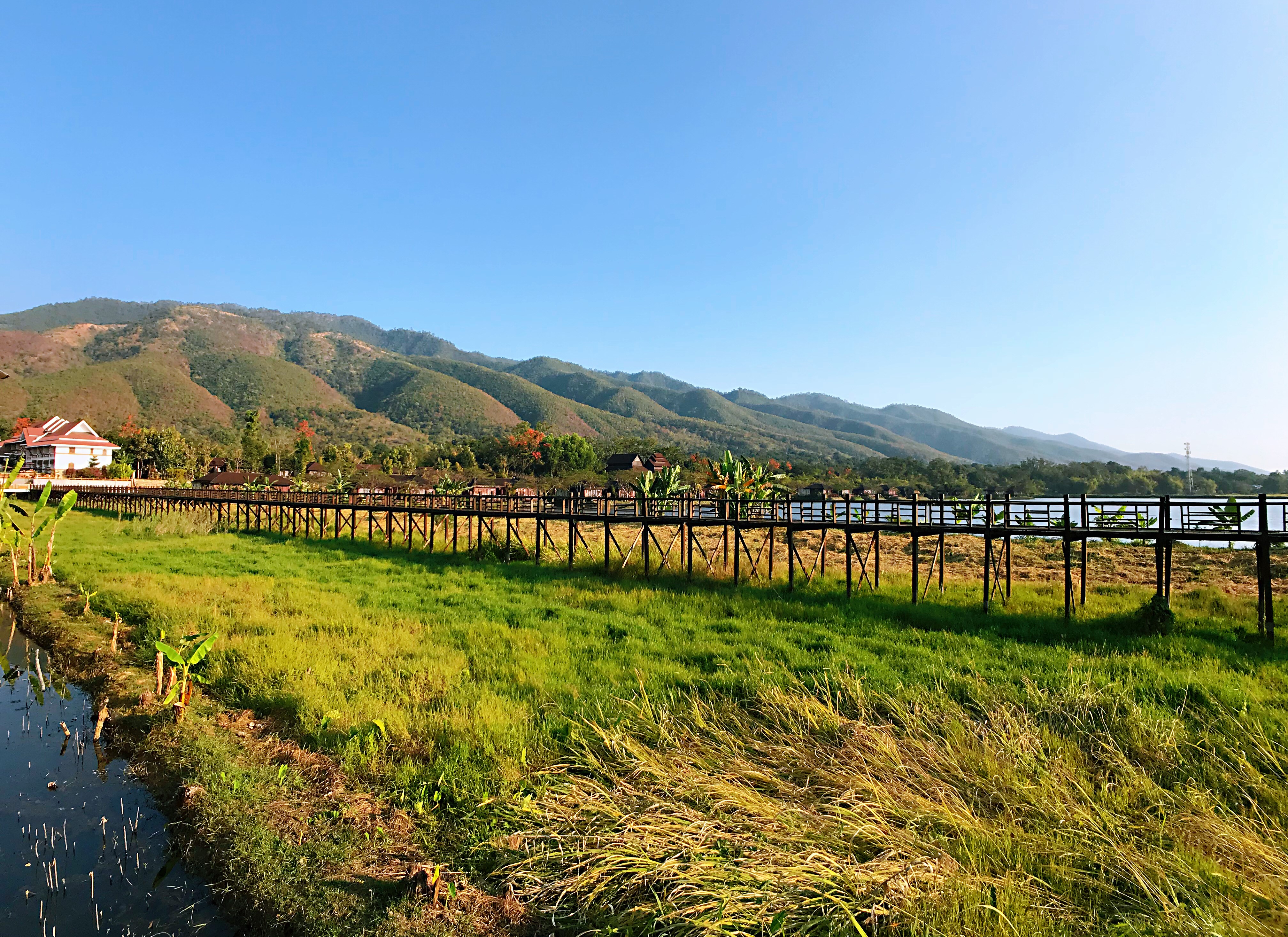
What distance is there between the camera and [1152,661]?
27.1 feet

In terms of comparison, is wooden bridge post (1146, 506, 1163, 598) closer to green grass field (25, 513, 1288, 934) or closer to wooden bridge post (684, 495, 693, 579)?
green grass field (25, 513, 1288, 934)

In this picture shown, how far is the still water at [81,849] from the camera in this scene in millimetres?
4504

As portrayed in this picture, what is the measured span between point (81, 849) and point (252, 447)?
8868cm

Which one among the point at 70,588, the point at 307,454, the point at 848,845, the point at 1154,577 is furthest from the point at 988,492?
the point at 307,454

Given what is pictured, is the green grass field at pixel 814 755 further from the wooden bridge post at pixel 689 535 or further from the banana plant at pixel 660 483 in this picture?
the banana plant at pixel 660 483

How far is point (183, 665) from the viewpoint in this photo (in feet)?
23.9

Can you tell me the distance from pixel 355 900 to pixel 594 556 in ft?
49.2

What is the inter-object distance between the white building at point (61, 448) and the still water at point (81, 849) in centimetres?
8327

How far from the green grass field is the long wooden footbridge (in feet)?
5.16

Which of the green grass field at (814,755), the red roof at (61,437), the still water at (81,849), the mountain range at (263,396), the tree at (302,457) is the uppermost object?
the mountain range at (263,396)

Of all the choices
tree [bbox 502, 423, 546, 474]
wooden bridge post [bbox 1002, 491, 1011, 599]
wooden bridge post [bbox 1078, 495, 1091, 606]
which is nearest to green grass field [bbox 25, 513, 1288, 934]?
wooden bridge post [bbox 1078, 495, 1091, 606]

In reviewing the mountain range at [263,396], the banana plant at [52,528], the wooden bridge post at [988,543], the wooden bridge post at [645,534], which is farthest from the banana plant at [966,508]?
the mountain range at [263,396]

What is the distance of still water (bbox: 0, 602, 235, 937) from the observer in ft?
14.8

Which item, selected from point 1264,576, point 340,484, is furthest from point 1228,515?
point 340,484
